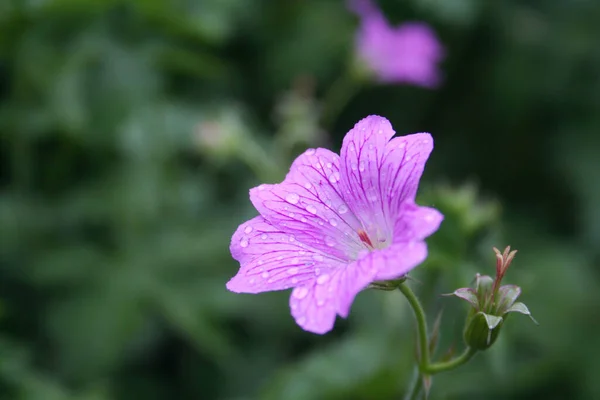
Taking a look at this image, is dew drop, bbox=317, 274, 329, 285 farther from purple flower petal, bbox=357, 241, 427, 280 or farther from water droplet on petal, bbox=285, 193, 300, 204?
water droplet on petal, bbox=285, 193, 300, 204

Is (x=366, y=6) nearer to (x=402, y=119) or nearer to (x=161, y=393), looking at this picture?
(x=402, y=119)

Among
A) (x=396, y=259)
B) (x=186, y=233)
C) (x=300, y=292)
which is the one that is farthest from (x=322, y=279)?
(x=186, y=233)

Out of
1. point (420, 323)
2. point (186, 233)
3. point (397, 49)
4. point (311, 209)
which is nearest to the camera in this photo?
point (420, 323)

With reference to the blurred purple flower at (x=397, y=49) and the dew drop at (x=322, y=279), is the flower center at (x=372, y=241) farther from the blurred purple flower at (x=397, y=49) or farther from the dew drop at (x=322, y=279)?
Answer: the blurred purple flower at (x=397, y=49)

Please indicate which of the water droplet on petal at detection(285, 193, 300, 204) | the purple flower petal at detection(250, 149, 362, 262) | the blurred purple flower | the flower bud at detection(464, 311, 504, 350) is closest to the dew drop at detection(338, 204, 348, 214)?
the purple flower petal at detection(250, 149, 362, 262)

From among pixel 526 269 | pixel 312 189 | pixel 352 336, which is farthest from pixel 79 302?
pixel 526 269

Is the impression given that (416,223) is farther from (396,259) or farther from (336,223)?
(336,223)

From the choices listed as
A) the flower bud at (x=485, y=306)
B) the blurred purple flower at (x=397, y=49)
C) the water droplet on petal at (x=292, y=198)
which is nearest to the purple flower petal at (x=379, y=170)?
the water droplet on petal at (x=292, y=198)

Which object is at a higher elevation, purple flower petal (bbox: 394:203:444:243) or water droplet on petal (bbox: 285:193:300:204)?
water droplet on petal (bbox: 285:193:300:204)
